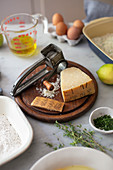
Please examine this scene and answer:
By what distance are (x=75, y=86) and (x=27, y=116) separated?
0.31m

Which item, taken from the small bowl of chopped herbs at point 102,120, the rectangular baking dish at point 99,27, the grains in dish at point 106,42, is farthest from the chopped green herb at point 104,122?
the rectangular baking dish at point 99,27

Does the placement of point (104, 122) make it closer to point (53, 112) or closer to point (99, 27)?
point (53, 112)

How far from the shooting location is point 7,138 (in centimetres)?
100

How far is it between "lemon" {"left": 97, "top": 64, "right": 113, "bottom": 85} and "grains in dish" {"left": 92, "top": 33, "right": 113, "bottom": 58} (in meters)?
0.19

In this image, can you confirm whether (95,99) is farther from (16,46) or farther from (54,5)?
(54,5)

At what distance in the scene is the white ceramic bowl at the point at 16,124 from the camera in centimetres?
89

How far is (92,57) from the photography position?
60.9 inches

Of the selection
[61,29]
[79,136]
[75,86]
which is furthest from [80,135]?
[61,29]

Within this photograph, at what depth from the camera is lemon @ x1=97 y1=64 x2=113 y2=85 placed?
1231mm

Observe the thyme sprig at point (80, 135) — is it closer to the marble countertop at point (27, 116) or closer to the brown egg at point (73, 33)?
the marble countertop at point (27, 116)

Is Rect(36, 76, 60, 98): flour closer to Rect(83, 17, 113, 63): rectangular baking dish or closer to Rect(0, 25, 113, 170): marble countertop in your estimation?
Rect(0, 25, 113, 170): marble countertop

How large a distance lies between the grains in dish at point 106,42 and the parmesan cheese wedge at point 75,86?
337 mm

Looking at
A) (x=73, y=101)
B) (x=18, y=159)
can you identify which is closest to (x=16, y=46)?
(x=73, y=101)

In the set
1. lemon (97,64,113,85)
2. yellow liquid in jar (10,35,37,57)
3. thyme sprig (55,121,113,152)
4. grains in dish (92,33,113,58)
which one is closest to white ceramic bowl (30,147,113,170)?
thyme sprig (55,121,113,152)
